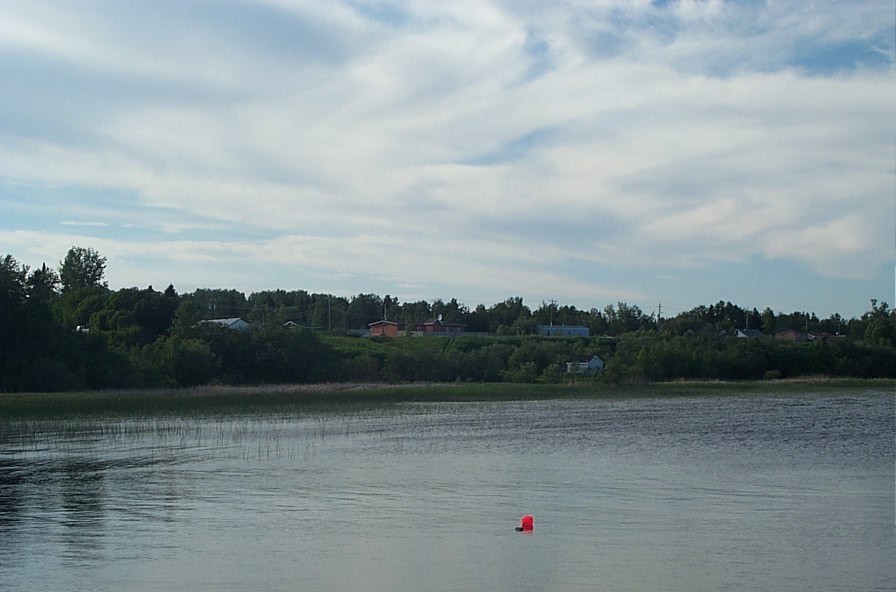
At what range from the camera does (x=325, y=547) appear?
1551 cm

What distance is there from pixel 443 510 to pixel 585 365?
80.6 metres

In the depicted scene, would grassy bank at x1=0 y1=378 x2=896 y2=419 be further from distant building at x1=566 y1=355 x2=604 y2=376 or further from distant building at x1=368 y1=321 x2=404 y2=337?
distant building at x1=368 y1=321 x2=404 y2=337

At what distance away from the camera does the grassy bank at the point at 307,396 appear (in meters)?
45.2

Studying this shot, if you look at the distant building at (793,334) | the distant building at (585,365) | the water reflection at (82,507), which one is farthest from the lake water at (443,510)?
the distant building at (793,334)

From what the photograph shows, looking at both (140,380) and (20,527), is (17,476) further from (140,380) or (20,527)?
(140,380)

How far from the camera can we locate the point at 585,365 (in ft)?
322

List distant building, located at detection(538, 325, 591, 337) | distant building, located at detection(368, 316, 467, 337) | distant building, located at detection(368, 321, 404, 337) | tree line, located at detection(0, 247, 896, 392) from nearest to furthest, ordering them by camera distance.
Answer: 1. tree line, located at detection(0, 247, 896, 392)
2. distant building, located at detection(368, 316, 467, 337)
3. distant building, located at detection(368, 321, 404, 337)
4. distant building, located at detection(538, 325, 591, 337)

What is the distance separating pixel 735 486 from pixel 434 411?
2864cm

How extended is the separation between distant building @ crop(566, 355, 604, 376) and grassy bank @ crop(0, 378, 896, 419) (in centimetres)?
796

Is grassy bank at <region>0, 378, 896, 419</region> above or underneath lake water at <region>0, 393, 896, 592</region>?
above

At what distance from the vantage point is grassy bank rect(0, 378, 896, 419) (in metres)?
45.2

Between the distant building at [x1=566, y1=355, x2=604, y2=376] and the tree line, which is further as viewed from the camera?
the distant building at [x1=566, y1=355, x2=604, y2=376]

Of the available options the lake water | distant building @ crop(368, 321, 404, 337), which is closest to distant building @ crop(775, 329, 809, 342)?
distant building @ crop(368, 321, 404, 337)

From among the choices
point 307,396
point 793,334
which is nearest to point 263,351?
point 307,396
